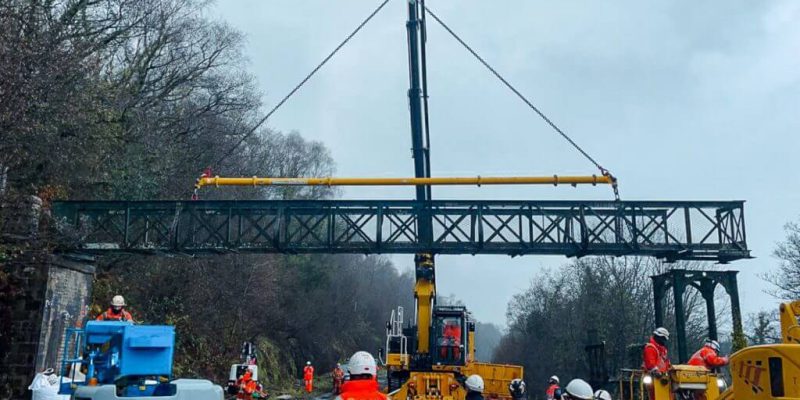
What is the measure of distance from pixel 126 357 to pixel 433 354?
14.1 metres

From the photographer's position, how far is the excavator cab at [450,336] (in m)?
22.3

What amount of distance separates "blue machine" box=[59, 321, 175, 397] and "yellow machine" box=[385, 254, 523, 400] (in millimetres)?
11974

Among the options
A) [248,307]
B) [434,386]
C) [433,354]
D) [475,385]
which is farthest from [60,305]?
[248,307]

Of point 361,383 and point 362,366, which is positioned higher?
point 362,366

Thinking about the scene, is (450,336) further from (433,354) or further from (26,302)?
(26,302)

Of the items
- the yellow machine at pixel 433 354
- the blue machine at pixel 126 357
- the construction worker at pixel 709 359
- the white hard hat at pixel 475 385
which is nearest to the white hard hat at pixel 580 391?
the white hard hat at pixel 475 385

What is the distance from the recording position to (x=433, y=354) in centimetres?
2238

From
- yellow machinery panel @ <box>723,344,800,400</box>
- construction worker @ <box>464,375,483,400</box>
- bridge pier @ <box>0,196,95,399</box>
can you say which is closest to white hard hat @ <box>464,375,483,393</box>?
construction worker @ <box>464,375,483,400</box>

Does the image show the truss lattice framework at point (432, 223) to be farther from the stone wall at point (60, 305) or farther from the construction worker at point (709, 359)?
the construction worker at point (709, 359)

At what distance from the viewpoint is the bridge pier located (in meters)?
17.6

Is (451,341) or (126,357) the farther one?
(451,341)

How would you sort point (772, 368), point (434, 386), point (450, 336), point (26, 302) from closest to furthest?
point (772, 368), point (26, 302), point (434, 386), point (450, 336)

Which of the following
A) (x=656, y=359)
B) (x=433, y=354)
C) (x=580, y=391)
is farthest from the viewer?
(x=433, y=354)

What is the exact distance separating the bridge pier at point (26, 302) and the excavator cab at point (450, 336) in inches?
442
